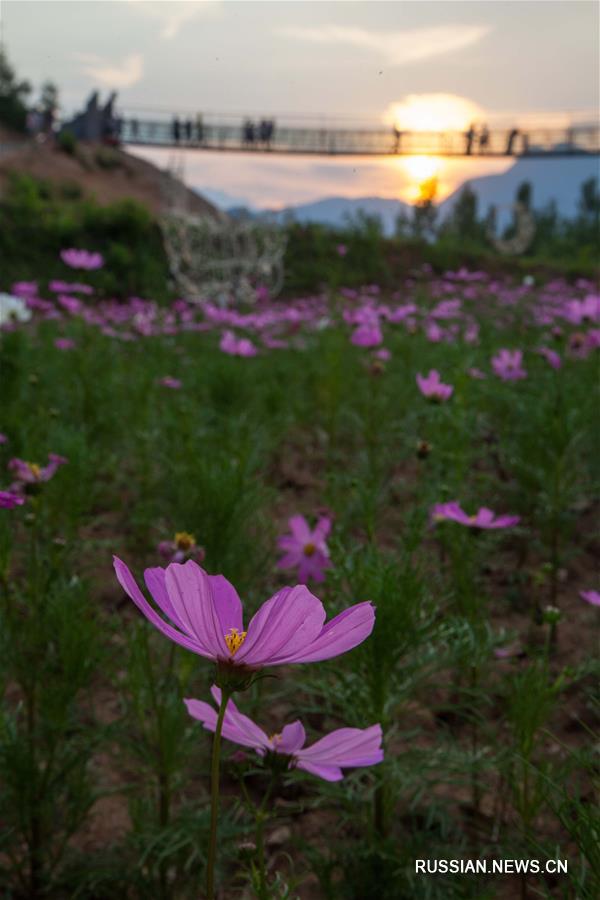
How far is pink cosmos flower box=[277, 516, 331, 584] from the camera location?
4.59 feet

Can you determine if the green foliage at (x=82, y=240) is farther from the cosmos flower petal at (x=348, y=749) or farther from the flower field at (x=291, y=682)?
the cosmos flower petal at (x=348, y=749)

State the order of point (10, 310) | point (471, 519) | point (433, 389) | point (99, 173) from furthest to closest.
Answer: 1. point (99, 173)
2. point (10, 310)
3. point (433, 389)
4. point (471, 519)

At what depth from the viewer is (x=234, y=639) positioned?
47cm

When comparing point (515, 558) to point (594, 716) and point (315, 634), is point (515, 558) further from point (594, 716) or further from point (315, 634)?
point (315, 634)

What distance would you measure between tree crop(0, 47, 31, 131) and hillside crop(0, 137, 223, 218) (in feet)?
25.4

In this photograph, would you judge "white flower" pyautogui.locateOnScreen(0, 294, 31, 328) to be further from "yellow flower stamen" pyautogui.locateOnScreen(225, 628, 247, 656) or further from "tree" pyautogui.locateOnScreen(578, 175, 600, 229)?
"tree" pyautogui.locateOnScreen(578, 175, 600, 229)

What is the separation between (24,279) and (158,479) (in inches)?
313

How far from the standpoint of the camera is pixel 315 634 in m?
0.41

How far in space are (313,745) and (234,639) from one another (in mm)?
117

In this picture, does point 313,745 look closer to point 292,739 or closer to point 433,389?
point 292,739

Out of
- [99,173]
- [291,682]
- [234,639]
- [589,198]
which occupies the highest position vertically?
[589,198]

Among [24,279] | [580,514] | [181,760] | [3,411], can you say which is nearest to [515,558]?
[580,514]

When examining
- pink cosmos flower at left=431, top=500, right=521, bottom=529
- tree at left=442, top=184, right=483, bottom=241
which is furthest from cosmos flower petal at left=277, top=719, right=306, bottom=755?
tree at left=442, top=184, right=483, bottom=241

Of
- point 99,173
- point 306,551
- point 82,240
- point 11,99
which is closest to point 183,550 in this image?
point 306,551
